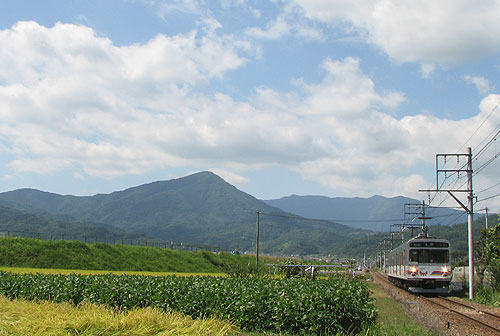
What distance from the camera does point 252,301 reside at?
42.8 feet

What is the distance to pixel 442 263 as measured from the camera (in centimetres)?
3153

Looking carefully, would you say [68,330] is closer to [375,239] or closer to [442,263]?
[442,263]

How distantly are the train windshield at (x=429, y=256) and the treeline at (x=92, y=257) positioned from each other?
1487 centimetres

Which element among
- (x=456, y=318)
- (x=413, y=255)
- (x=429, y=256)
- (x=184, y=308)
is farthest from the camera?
(x=413, y=255)

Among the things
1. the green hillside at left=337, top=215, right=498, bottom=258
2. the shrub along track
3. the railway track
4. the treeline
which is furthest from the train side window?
the green hillside at left=337, top=215, right=498, bottom=258

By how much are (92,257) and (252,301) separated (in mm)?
39591

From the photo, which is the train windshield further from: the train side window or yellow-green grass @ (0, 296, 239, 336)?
yellow-green grass @ (0, 296, 239, 336)

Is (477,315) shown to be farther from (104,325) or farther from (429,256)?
(104,325)

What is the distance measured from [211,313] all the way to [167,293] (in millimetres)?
1536

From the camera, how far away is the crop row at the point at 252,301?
12.6m

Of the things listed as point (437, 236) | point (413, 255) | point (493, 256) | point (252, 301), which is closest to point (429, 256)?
point (413, 255)

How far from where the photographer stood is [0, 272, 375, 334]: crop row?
12609mm

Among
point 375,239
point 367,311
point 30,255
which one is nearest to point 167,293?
point 367,311

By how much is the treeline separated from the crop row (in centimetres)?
2525
